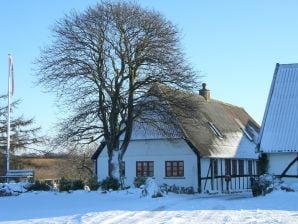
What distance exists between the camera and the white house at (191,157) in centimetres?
3878

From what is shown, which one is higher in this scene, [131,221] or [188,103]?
[188,103]

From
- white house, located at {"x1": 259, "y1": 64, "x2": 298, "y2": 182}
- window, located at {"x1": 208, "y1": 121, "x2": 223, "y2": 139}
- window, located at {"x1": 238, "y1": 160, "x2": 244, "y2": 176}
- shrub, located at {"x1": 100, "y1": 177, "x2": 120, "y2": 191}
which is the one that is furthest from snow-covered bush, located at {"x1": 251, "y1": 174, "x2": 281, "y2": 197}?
window, located at {"x1": 238, "y1": 160, "x2": 244, "y2": 176}

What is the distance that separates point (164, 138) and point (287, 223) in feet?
75.0

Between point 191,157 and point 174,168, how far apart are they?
4.83 ft

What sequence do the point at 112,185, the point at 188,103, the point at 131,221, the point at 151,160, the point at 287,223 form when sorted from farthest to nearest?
1. the point at 151,160
2. the point at 188,103
3. the point at 112,185
4. the point at 131,221
5. the point at 287,223

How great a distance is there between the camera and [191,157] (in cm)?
3900

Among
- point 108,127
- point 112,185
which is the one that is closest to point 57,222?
point 112,185

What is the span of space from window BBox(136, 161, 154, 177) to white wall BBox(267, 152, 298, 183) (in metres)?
9.42

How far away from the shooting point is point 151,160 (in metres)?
40.4

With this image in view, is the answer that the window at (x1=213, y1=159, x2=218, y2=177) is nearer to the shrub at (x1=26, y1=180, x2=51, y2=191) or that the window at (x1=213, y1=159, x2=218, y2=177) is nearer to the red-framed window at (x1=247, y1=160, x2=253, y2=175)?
the red-framed window at (x1=247, y1=160, x2=253, y2=175)

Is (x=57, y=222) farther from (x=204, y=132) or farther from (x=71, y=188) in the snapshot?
(x=204, y=132)

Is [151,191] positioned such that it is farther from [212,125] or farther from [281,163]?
[212,125]

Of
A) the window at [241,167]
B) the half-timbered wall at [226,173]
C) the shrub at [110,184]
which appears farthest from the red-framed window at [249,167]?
the shrub at [110,184]

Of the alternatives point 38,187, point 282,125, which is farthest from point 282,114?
point 38,187
